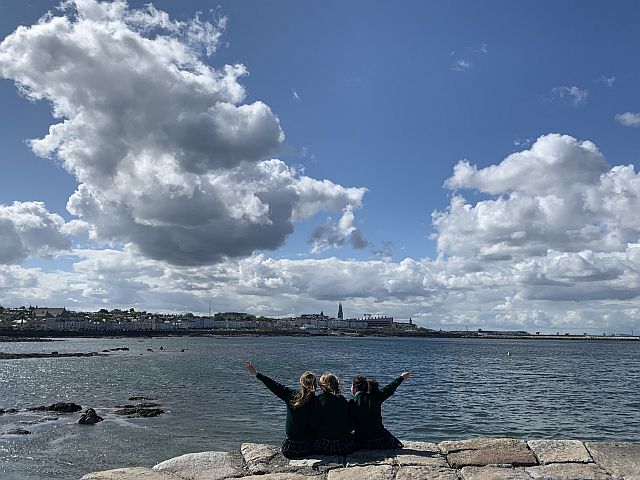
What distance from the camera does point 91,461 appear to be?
59.3 ft

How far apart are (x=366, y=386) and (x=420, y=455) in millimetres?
1550

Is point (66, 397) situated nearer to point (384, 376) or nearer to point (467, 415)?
point (467, 415)

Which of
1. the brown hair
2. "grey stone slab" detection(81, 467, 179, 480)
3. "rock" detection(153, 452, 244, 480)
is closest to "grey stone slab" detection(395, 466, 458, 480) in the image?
the brown hair

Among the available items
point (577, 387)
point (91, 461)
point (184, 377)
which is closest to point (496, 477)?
point (91, 461)

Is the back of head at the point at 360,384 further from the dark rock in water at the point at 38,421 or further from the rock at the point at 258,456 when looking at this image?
the dark rock in water at the point at 38,421

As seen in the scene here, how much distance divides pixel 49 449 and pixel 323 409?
14012 mm

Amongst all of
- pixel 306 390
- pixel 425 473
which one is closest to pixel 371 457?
pixel 425 473

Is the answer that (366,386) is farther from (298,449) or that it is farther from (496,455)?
(496,455)

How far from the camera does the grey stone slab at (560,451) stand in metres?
9.69

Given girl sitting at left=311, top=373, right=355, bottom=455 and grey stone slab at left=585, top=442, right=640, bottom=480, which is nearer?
grey stone slab at left=585, top=442, right=640, bottom=480

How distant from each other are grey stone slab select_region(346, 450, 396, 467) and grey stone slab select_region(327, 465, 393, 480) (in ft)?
1.01

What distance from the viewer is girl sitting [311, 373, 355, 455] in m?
10.3

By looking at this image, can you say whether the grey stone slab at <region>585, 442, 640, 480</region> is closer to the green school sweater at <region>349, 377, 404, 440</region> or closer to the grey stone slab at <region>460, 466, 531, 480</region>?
the grey stone slab at <region>460, 466, 531, 480</region>

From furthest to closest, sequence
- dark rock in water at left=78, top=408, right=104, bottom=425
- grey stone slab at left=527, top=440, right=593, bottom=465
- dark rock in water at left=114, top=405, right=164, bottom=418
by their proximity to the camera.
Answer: dark rock in water at left=114, top=405, right=164, bottom=418, dark rock in water at left=78, top=408, right=104, bottom=425, grey stone slab at left=527, top=440, right=593, bottom=465
